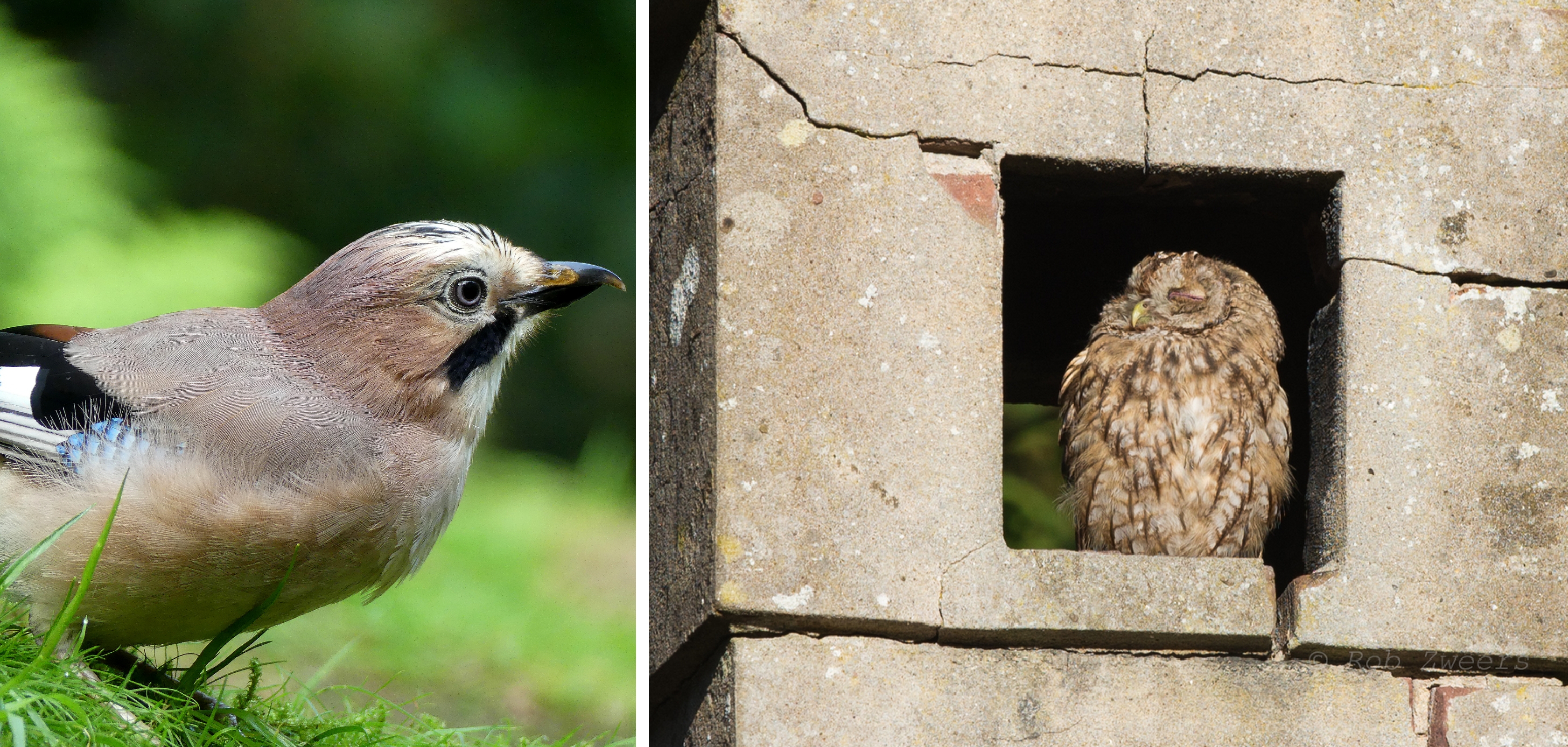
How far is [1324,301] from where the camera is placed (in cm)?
397

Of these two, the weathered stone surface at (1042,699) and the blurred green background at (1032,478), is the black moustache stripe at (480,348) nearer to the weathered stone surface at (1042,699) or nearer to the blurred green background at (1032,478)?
the weathered stone surface at (1042,699)

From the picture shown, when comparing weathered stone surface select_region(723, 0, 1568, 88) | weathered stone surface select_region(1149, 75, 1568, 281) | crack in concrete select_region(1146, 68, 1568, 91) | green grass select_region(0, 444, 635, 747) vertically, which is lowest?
green grass select_region(0, 444, 635, 747)

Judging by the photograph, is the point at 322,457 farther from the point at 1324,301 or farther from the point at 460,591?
the point at 460,591

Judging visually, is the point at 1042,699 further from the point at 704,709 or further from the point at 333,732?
the point at 333,732

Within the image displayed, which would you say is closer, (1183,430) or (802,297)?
(802,297)

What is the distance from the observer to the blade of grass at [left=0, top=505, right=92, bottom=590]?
2.76 meters

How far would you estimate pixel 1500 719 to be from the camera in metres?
3.62

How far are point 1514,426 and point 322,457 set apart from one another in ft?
9.07

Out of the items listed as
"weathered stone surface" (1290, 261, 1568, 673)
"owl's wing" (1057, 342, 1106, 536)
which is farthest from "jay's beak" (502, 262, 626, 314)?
"weathered stone surface" (1290, 261, 1568, 673)

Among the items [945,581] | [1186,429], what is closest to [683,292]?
[945,581]

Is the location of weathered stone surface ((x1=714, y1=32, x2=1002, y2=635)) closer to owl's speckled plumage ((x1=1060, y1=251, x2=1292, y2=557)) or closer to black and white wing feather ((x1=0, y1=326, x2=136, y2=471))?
owl's speckled plumage ((x1=1060, y1=251, x2=1292, y2=557))

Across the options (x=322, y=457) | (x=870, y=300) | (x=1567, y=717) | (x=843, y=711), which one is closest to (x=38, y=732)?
(x=322, y=457)

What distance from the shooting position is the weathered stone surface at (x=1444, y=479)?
143 inches

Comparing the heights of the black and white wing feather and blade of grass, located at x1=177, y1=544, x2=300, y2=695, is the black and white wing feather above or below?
above
